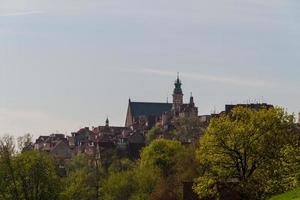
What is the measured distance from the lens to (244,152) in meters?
55.0

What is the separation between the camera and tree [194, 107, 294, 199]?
5466cm

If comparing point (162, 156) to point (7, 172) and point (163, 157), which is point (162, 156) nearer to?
point (163, 157)

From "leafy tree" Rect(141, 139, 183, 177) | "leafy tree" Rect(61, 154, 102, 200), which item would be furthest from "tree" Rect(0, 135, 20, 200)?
"leafy tree" Rect(141, 139, 183, 177)

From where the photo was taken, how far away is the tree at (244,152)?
→ 54656mm

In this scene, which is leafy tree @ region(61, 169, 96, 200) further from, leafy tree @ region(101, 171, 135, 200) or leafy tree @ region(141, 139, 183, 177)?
leafy tree @ region(141, 139, 183, 177)

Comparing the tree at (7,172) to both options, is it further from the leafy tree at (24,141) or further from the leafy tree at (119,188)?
the leafy tree at (119,188)

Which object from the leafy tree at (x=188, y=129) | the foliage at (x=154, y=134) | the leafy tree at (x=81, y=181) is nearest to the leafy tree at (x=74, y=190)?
the leafy tree at (x=81, y=181)

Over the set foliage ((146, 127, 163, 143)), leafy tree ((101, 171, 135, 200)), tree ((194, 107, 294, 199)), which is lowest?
leafy tree ((101, 171, 135, 200))

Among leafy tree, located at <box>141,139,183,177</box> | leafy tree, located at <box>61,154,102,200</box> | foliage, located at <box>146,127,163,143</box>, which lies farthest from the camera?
foliage, located at <box>146,127,163,143</box>

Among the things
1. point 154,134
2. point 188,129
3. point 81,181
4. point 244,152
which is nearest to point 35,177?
point 81,181

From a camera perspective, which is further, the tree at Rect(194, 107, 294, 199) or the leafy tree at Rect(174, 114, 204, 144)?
the leafy tree at Rect(174, 114, 204, 144)

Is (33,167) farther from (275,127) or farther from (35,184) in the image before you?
(275,127)

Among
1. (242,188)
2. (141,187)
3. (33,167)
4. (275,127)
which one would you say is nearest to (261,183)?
(242,188)

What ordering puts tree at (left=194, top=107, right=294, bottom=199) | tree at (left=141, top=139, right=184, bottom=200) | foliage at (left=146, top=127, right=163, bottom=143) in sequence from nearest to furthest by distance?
tree at (left=194, top=107, right=294, bottom=199)
tree at (left=141, top=139, right=184, bottom=200)
foliage at (left=146, top=127, right=163, bottom=143)
